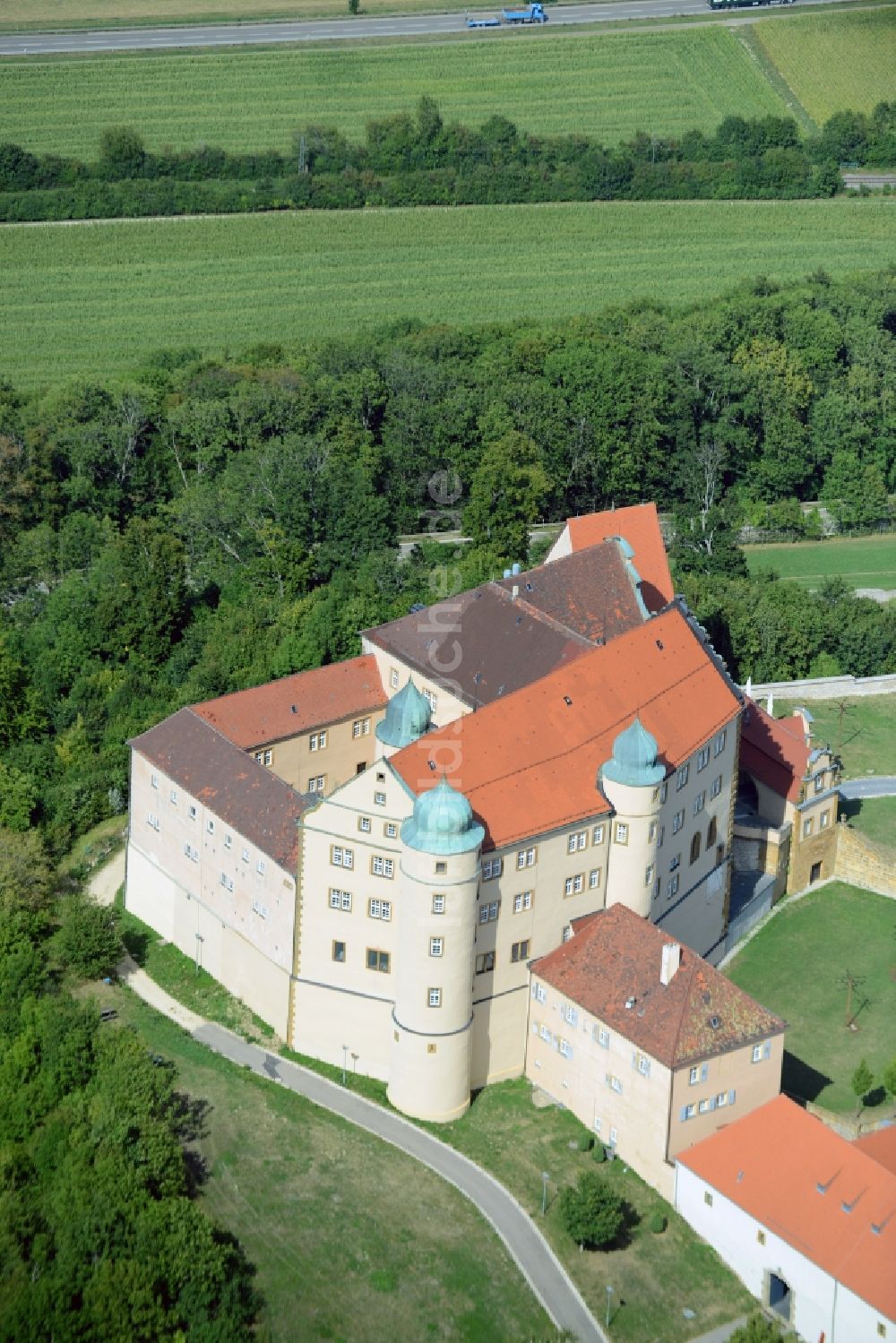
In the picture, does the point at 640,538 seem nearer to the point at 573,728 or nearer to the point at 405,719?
the point at 573,728

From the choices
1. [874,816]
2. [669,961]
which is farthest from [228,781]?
[874,816]

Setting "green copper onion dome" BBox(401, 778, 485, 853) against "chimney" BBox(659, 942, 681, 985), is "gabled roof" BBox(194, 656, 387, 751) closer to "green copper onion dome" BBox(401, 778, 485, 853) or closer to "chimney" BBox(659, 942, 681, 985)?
"green copper onion dome" BBox(401, 778, 485, 853)

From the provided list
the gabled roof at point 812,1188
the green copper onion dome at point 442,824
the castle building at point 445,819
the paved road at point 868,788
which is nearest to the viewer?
the gabled roof at point 812,1188

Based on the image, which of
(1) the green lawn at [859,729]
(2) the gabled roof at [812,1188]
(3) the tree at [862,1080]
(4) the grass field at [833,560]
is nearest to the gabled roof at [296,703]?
(1) the green lawn at [859,729]

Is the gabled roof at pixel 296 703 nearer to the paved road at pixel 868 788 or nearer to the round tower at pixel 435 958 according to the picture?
the round tower at pixel 435 958

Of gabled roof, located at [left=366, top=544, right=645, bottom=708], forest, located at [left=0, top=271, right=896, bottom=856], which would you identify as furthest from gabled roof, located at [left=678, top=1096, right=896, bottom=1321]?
forest, located at [left=0, top=271, right=896, bottom=856]
